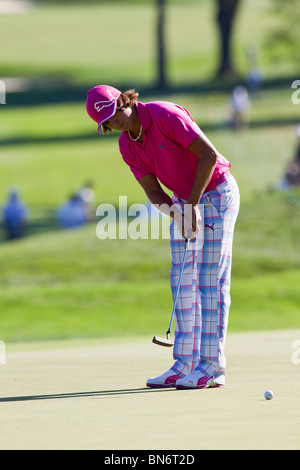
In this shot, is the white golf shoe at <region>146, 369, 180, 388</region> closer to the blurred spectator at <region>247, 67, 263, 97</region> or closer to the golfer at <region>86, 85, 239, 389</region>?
the golfer at <region>86, 85, 239, 389</region>

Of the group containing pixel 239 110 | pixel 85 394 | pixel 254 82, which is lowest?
pixel 85 394

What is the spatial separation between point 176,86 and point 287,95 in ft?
23.0

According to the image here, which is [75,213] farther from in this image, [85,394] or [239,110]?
[85,394]

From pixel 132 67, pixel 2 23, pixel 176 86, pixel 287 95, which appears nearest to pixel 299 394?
pixel 287 95

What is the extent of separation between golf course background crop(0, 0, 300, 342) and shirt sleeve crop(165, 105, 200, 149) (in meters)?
9.14

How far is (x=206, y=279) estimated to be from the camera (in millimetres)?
5832

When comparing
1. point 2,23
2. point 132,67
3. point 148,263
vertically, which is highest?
point 2,23

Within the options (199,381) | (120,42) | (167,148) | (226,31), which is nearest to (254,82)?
(226,31)

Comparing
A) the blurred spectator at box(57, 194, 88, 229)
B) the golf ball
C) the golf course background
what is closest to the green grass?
the golf course background

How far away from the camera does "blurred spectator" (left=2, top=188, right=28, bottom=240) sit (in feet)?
80.7

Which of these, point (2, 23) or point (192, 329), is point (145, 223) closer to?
point (192, 329)

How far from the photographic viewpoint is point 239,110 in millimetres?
43062

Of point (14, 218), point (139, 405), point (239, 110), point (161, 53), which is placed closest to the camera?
point (139, 405)

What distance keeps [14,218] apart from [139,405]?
20704 mm
